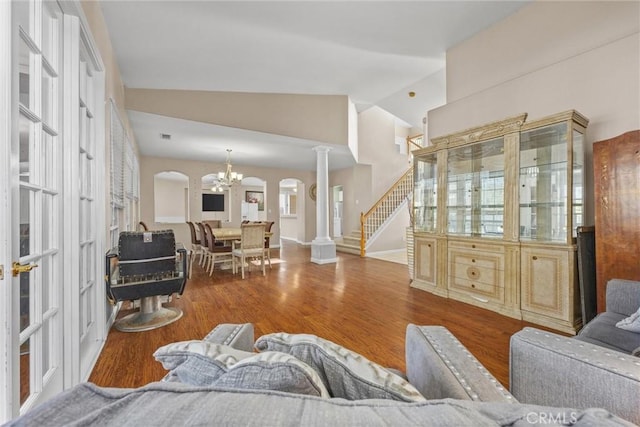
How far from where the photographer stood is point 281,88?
4.67 meters

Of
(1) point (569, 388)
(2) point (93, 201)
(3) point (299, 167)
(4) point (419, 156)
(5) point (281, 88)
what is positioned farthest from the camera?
(3) point (299, 167)

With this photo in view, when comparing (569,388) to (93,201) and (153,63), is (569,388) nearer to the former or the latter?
(93,201)

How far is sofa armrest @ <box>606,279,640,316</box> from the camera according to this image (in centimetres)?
172

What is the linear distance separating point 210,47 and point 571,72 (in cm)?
405

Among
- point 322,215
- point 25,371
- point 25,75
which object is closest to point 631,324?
point 25,371

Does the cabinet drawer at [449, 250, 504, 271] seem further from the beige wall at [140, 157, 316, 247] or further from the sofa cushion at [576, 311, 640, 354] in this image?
the beige wall at [140, 157, 316, 247]

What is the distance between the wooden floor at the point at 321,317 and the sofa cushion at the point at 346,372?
1.52 metres

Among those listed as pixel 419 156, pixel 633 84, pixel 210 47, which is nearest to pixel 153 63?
pixel 210 47

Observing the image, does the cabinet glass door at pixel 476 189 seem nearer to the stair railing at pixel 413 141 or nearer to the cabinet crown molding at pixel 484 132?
the cabinet crown molding at pixel 484 132

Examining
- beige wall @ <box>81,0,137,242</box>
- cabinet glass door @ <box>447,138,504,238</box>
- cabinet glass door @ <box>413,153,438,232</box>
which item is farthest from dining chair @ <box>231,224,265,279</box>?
cabinet glass door @ <box>447,138,504,238</box>

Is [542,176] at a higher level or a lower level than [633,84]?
lower

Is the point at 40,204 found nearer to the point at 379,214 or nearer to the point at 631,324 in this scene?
the point at 631,324

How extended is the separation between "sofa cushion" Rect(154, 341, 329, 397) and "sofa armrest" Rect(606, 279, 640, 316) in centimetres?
230

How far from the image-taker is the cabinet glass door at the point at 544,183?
261 centimetres
